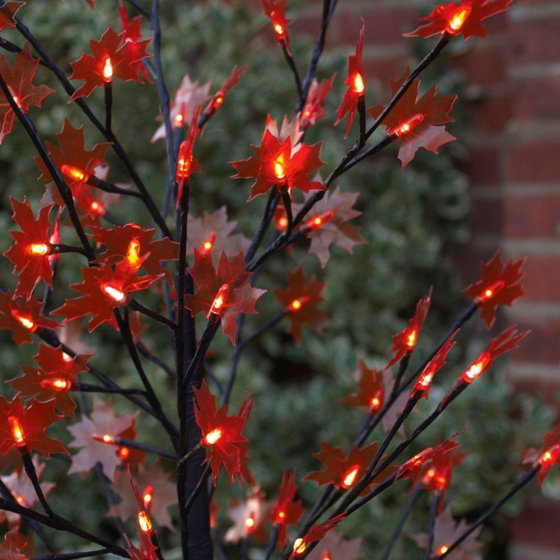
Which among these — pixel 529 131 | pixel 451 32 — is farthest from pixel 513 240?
pixel 451 32

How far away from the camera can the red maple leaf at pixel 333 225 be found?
0.54 metres

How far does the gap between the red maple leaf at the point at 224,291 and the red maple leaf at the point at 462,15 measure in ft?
0.55

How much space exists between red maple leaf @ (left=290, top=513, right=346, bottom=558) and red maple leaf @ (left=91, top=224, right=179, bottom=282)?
167mm

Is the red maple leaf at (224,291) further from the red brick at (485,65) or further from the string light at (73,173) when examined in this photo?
the red brick at (485,65)

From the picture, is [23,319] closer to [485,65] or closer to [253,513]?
[253,513]

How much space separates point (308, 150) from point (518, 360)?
2.64ft

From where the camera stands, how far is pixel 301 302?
2.21 feet

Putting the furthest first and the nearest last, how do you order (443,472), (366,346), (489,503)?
1. (366,346)
2. (489,503)
3. (443,472)

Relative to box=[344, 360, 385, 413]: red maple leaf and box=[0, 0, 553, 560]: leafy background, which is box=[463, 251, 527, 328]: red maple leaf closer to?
box=[344, 360, 385, 413]: red maple leaf

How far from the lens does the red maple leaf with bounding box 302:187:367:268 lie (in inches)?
21.1

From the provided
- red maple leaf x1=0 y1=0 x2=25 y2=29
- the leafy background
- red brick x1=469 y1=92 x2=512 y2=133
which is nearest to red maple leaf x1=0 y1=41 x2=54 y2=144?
red maple leaf x1=0 y1=0 x2=25 y2=29

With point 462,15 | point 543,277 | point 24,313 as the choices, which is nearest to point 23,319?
point 24,313

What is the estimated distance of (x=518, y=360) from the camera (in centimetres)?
114

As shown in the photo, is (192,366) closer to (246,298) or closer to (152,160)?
(246,298)
